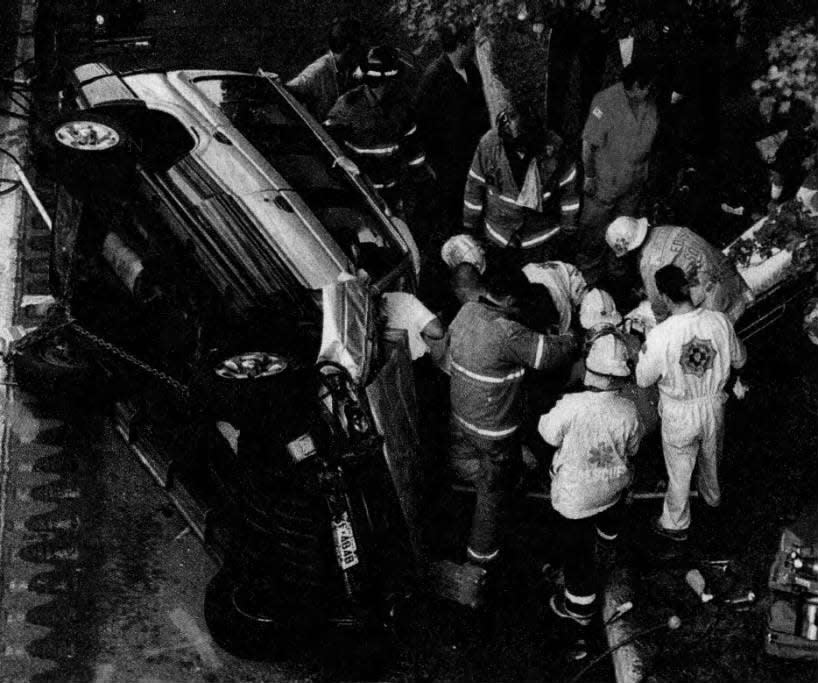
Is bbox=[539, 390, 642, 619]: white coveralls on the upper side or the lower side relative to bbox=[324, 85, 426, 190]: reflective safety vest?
lower

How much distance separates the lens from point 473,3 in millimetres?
9031

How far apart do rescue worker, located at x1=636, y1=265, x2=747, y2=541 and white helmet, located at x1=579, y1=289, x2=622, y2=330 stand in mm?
285

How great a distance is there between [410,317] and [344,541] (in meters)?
1.35

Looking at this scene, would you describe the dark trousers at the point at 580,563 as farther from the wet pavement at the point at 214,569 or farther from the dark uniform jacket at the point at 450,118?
the dark uniform jacket at the point at 450,118

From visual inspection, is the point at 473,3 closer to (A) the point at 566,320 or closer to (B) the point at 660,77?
(B) the point at 660,77

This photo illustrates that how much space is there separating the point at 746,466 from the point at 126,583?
151 inches

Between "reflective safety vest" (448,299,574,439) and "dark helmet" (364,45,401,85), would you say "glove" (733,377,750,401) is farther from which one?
"dark helmet" (364,45,401,85)

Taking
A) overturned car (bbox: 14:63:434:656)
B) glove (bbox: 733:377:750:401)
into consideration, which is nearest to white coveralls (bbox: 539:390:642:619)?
overturned car (bbox: 14:63:434:656)

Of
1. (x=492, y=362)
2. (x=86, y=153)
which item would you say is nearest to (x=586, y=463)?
(x=492, y=362)

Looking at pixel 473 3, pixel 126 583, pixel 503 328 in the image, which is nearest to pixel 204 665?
pixel 126 583

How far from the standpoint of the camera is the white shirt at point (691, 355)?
7.01 metres

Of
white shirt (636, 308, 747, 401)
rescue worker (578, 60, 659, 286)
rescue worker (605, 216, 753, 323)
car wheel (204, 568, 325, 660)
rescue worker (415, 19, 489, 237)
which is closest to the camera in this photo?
car wheel (204, 568, 325, 660)

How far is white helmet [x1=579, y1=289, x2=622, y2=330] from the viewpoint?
732cm

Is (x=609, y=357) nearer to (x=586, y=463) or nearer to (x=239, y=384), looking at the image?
(x=586, y=463)
